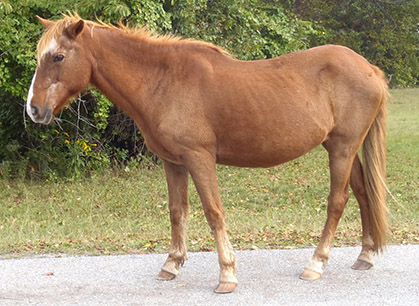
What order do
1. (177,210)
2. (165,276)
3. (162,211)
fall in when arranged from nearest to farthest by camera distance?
(165,276) → (177,210) → (162,211)

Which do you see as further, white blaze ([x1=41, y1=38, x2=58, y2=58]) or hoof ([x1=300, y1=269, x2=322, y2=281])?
hoof ([x1=300, y1=269, x2=322, y2=281])

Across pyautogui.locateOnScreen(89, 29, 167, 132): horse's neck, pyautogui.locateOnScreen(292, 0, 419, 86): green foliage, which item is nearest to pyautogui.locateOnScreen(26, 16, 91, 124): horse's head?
pyautogui.locateOnScreen(89, 29, 167, 132): horse's neck

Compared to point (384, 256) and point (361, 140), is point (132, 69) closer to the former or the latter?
point (361, 140)

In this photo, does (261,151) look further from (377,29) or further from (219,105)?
(377,29)

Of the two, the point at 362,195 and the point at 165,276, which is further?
the point at 362,195

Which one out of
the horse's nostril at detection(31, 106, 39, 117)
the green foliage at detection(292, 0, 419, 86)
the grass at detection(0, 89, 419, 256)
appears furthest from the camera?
the green foliage at detection(292, 0, 419, 86)

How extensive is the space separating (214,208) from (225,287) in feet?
1.98

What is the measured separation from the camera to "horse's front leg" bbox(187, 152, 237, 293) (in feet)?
15.1

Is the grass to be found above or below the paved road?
below

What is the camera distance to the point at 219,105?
187 inches

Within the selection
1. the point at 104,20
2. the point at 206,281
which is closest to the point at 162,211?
the point at 104,20

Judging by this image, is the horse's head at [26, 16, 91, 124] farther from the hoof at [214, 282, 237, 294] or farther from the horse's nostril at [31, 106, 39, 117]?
the hoof at [214, 282, 237, 294]

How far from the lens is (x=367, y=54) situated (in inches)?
844

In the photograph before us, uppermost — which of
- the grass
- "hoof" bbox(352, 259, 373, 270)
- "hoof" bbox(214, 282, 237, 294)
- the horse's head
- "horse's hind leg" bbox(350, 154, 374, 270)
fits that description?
the horse's head
